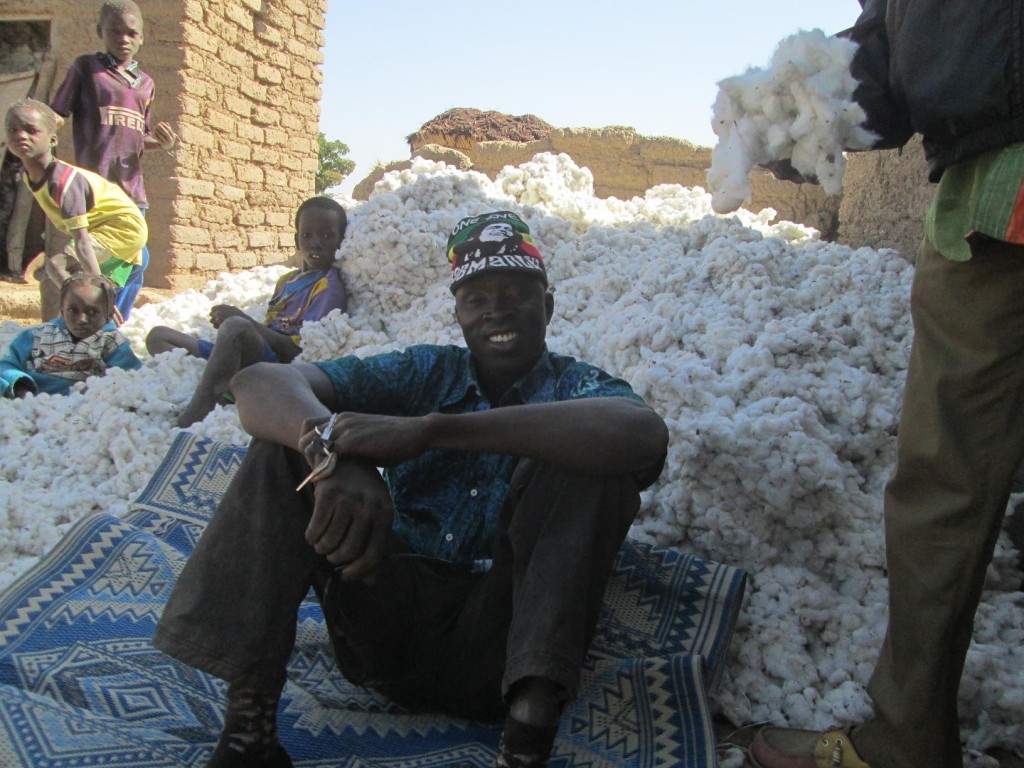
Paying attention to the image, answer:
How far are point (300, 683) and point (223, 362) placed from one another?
69.2 inches

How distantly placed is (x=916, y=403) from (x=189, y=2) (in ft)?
19.5

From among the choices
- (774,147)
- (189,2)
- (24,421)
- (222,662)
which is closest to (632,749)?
(222,662)

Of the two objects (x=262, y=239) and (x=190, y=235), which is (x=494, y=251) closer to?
(x=190, y=235)

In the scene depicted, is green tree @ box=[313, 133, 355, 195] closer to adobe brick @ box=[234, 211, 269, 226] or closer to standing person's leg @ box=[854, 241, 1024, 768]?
adobe brick @ box=[234, 211, 269, 226]

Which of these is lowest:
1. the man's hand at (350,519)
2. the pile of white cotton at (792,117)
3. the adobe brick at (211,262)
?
the man's hand at (350,519)

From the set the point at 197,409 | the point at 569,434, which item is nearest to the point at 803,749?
the point at 569,434

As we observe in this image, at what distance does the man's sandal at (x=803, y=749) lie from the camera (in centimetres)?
169

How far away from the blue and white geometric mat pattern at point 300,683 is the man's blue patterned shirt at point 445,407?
0.40 meters

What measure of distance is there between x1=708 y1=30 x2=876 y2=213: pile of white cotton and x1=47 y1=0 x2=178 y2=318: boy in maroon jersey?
4.08 meters

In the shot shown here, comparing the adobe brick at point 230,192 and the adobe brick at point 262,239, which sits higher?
the adobe brick at point 230,192

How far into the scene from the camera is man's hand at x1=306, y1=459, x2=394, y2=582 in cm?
145

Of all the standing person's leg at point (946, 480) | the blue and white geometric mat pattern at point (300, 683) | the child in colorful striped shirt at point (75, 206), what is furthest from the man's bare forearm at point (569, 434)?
the child in colorful striped shirt at point (75, 206)

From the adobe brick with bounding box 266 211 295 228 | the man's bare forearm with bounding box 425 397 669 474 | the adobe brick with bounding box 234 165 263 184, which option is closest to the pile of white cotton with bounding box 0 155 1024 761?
the man's bare forearm with bounding box 425 397 669 474

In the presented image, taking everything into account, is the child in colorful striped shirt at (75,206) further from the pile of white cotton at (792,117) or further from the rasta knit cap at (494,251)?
the pile of white cotton at (792,117)
